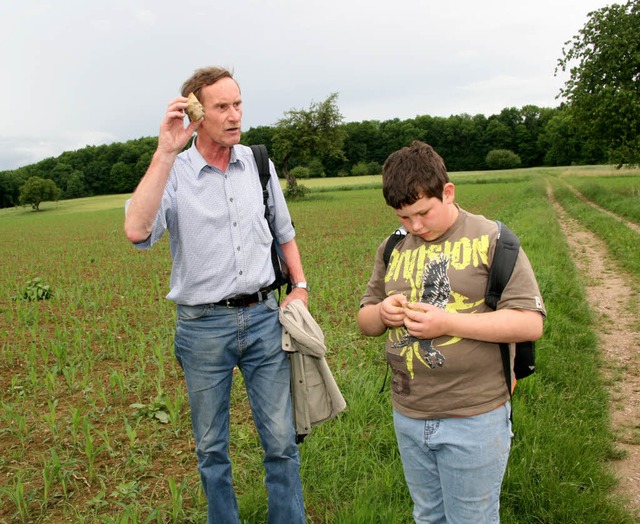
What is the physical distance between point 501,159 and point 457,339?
286 feet

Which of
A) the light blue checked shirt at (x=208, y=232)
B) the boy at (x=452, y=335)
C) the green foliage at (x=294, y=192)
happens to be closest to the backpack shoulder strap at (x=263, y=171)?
the light blue checked shirt at (x=208, y=232)

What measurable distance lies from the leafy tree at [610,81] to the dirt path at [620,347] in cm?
1238

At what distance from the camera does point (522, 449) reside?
129 inches

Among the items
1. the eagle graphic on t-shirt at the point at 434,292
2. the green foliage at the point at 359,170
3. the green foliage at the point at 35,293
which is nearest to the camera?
the eagle graphic on t-shirt at the point at 434,292

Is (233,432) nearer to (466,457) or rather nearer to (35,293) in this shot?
(466,457)

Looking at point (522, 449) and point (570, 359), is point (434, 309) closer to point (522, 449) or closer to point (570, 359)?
point (522, 449)

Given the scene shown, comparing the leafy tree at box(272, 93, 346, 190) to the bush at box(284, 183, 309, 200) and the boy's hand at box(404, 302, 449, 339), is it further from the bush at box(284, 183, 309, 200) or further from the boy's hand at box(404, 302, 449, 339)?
the boy's hand at box(404, 302, 449, 339)

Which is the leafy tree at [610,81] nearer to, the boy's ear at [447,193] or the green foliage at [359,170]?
the boy's ear at [447,193]

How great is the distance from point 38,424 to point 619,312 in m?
6.47

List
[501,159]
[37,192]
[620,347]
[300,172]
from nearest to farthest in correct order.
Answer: [620,347], [300,172], [37,192], [501,159]

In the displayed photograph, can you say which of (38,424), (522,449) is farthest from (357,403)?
(38,424)

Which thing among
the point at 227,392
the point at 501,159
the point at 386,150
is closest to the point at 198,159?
the point at 227,392

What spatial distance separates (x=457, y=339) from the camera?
1.87 m

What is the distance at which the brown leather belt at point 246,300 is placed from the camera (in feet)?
8.24
